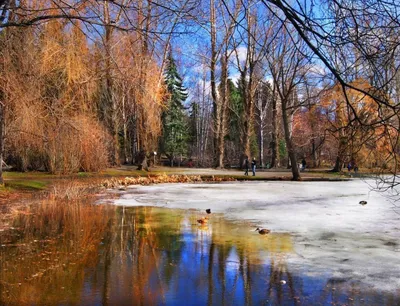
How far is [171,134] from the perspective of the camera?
53.9 meters

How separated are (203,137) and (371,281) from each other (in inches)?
2091

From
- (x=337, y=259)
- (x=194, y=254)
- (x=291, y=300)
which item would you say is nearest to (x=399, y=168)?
(x=291, y=300)

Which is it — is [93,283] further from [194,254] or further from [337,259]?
[337,259]

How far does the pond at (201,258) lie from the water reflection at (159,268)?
15 mm

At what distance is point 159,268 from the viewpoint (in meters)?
6.87

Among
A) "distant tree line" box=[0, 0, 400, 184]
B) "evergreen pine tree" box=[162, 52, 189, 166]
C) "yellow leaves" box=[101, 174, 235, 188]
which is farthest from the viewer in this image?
"evergreen pine tree" box=[162, 52, 189, 166]

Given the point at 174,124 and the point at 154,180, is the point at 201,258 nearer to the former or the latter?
the point at 154,180

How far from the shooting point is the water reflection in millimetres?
5574

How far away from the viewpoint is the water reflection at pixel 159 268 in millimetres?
5574

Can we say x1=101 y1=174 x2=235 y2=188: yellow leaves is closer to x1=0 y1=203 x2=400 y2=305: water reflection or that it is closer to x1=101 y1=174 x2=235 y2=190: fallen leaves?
x1=101 y1=174 x2=235 y2=190: fallen leaves

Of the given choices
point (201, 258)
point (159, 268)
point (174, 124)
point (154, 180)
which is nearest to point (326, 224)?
point (201, 258)

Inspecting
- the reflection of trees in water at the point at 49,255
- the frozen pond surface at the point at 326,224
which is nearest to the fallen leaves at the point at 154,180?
the frozen pond surface at the point at 326,224

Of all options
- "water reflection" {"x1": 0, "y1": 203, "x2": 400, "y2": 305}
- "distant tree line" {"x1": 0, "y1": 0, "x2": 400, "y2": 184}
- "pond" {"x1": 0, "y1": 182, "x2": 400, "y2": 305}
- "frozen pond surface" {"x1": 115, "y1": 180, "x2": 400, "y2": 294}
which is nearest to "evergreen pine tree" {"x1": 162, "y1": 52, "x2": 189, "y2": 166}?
"distant tree line" {"x1": 0, "y1": 0, "x2": 400, "y2": 184}

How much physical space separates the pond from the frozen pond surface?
28 mm
